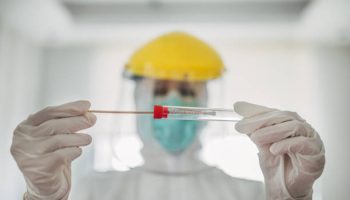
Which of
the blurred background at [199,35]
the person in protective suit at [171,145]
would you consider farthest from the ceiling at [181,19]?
the person in protective suit at [171,145]

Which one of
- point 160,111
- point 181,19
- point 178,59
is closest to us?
point 160,111

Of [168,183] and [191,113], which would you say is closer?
[191,113]

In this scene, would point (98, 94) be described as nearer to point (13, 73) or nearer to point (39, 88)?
point (39, 88)

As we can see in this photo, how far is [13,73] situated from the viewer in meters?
1.12

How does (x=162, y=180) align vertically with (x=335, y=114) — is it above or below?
below

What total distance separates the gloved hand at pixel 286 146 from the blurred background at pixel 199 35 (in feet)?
0.67

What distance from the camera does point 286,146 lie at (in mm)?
719

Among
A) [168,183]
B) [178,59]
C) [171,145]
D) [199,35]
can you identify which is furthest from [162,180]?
[199,35]

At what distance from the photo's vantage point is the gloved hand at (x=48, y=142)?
0.72m

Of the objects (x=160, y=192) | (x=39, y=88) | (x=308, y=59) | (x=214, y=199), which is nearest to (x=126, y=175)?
(x=160, y=192)

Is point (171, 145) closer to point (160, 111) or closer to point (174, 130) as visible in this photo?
point (174, 130)

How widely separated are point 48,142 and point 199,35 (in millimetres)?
844

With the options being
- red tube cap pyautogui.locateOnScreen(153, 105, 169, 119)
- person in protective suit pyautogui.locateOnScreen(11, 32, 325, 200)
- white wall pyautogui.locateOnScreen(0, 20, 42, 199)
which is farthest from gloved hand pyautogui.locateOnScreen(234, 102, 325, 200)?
white wall pyautogui.locateOnScreen(0, 20, 42, 199)

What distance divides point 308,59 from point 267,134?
0.62 m
